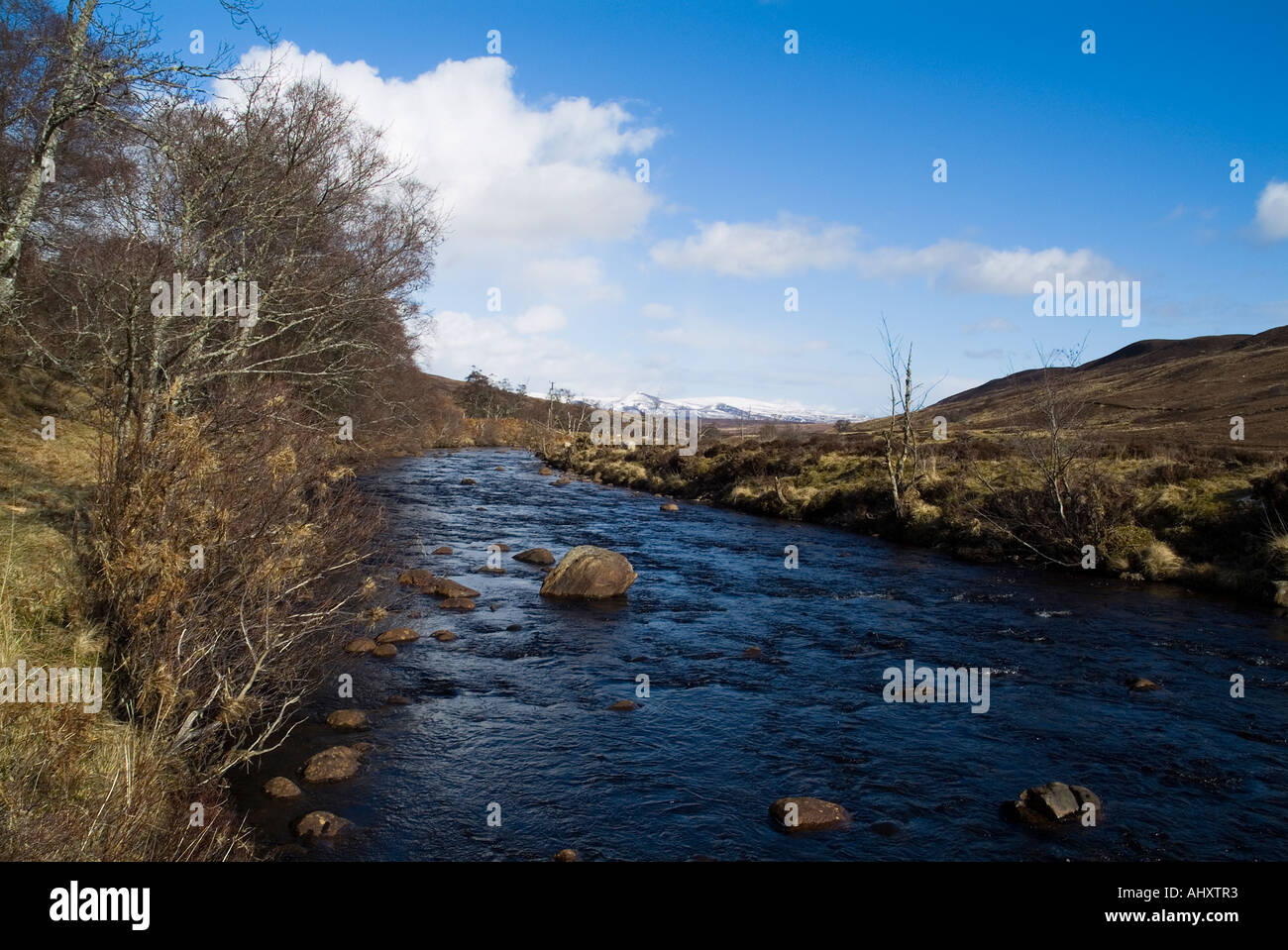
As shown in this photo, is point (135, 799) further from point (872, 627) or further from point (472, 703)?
point (872, 627)

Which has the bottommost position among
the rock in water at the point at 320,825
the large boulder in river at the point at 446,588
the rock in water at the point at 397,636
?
the rock in water at the point at 320,825

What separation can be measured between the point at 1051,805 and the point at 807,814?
2550mm

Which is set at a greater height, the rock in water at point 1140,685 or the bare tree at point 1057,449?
the bare tree at point 1057,449

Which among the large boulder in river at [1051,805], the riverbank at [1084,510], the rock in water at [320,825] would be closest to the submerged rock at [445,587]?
the rock in water at [320,825]

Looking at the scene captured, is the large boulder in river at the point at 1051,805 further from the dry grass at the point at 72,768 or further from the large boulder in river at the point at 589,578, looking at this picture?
the large boulder in river at the point at 589,578

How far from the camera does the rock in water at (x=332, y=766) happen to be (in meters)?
8.67

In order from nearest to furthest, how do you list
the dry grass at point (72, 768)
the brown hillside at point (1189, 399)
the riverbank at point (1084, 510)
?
the dry grass at point (72, 768)
the riverbank at point (1084, 510)
the brown hillside at point (1189, 399)

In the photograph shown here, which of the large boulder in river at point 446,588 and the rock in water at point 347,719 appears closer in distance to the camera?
the rock in water at point 347,719

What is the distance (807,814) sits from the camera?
8000 millimetres

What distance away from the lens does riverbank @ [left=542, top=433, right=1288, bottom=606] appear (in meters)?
18.3

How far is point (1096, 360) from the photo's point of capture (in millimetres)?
130625

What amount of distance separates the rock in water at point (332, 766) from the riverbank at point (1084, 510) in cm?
1827

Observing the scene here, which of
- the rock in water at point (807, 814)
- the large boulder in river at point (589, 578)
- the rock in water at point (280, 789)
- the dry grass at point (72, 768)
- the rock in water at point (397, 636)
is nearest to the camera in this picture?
the dry grass at point (72, 768)

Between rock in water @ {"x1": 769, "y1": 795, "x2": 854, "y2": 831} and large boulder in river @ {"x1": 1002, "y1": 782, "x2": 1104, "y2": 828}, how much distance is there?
69.9 inches
